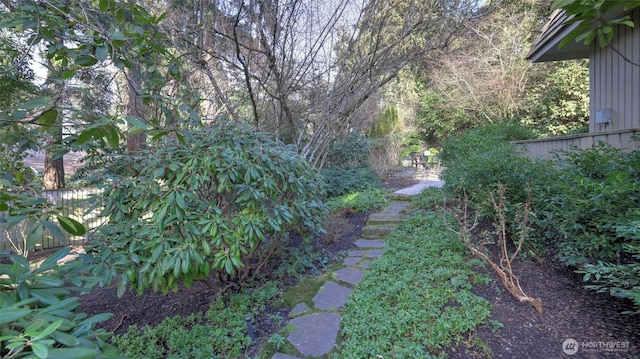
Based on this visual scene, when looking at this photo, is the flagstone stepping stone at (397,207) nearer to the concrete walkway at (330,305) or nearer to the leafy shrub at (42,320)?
the concrete walkway at (330,305)

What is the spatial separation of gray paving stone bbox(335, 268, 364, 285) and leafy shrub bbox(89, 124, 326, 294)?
2.21 ft

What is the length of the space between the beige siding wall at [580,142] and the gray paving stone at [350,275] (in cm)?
255

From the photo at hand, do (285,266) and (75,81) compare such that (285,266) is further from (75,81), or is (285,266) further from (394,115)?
(394,115)

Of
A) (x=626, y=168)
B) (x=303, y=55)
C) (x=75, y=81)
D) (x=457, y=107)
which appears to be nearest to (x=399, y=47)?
(x=303, y=55)

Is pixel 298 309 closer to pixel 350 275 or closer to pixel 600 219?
pixel 350 275

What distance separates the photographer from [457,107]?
11125mm

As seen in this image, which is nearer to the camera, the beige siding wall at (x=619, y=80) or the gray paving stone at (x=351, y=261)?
the gray paving stone at (x=351, y=261)

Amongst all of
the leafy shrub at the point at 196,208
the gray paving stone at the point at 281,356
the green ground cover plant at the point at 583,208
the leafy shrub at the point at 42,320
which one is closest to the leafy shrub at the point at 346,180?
the green ground cover plant at the point at 583,208

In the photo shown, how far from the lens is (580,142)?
374 cm

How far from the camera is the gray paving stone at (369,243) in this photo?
3795 mm

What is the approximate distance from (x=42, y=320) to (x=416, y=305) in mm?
2110

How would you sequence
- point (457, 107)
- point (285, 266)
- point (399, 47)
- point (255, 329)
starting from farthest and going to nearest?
Answer: point (457, 107), point (399, 47), point (285, 266), point (255, 329)

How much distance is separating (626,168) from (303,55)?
3.66 meters

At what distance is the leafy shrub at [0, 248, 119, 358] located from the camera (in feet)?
1.83
